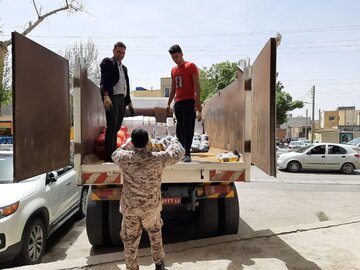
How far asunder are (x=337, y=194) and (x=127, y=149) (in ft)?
28.1

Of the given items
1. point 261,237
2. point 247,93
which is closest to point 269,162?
point 247,93

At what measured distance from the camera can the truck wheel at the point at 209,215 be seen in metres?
4.93

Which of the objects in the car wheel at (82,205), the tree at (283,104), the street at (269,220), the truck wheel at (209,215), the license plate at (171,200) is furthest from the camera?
the tree at (283,104)

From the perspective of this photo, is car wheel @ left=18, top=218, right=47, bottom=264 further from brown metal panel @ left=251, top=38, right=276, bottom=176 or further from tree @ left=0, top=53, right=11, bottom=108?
tree @ left=0, top=53, right=11, bottom=108

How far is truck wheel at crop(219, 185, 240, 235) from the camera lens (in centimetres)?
502

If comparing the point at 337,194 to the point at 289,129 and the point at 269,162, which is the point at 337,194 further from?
the point at 289,129

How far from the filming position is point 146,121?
7.38 meters

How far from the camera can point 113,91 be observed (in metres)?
4.82

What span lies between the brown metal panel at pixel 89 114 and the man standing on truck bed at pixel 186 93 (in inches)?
45.4

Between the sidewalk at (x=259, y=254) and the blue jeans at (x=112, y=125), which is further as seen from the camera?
the blue jeans at (x=112, y=125)

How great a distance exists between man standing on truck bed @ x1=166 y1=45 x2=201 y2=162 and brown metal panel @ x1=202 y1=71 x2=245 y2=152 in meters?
0.57

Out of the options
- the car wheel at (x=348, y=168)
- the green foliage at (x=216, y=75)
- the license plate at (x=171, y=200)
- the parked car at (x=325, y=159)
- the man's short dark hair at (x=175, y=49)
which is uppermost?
the green foliage at (x=216, y=75)

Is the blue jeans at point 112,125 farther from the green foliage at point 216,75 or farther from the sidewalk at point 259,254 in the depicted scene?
the green foliage at point 216,75

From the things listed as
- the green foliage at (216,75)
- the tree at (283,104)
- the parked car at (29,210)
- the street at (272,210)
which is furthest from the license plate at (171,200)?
the tree at (283,104)
